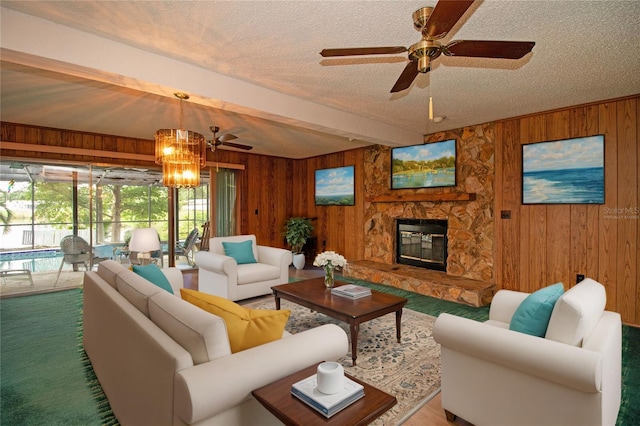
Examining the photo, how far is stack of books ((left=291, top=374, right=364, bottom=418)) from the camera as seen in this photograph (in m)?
1.16

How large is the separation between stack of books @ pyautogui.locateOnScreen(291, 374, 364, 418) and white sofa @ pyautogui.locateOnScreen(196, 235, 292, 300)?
9.79 feet

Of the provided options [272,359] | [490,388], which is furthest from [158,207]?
[490,388]

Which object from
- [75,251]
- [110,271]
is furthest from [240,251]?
[75,251]

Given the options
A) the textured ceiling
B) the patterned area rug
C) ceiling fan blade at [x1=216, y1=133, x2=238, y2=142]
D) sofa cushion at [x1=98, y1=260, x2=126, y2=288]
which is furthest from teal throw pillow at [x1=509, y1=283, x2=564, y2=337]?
ceiling fan blade at [x1=216, y1=133, x2=238, y2=142]

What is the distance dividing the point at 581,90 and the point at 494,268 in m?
2.43

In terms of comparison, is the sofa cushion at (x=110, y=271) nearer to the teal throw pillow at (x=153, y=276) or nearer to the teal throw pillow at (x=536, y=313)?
the teal throw pillow at (x=153, y=276)

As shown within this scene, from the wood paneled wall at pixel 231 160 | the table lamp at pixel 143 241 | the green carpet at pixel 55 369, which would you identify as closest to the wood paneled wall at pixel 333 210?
the wood paneled wall at pixel 231 160

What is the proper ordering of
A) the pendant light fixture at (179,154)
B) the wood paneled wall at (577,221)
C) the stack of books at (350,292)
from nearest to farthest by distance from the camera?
the pendant light fixture at (179,154), the stack of books at (350,292), the wood paneled wall at (577,221)

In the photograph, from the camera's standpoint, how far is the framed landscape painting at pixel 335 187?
6.52 meters

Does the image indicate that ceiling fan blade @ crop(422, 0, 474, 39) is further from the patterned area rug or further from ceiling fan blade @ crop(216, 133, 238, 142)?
ceiling fan blade @ crop(216, 133, 238, 142)

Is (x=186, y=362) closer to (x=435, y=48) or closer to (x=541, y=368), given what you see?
(x=541, y=368)

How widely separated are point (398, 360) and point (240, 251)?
9.11 ft

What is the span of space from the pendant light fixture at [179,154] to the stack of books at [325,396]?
2.30 m

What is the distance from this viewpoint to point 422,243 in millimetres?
5379
